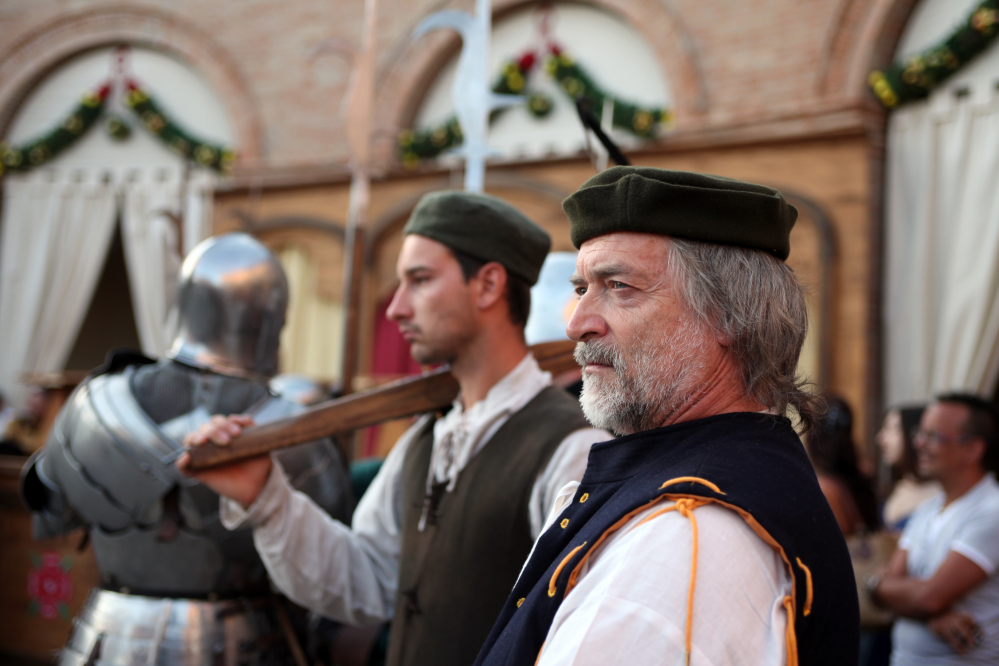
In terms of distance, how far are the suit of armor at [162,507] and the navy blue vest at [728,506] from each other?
1366mm

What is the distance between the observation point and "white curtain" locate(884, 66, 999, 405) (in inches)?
227

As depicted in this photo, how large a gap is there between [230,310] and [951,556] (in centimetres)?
225

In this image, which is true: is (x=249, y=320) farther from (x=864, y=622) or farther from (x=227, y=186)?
(x=227, y=186)

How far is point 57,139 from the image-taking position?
387 inches

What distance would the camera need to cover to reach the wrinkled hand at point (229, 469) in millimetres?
1757

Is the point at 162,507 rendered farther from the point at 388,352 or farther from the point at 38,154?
the point at 38,154

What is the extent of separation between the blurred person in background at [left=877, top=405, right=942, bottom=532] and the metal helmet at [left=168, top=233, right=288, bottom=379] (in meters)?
2.35

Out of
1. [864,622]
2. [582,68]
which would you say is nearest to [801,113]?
[582,68]

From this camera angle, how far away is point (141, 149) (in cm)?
980

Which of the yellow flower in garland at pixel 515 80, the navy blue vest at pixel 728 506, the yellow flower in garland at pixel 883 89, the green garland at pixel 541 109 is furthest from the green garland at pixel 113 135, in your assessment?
the navy blue vest at pixel 728 506

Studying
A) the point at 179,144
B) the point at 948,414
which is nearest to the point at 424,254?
the point at 948,414

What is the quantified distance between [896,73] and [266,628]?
5.51 metres

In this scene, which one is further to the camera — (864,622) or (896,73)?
(896,73)

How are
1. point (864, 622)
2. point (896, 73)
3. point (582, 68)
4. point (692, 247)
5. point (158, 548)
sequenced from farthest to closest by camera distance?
point (582, 68) → point (896, 73) → point (864, 622) → point (158, 548) → point (692, 247)
